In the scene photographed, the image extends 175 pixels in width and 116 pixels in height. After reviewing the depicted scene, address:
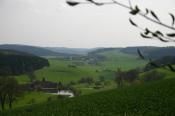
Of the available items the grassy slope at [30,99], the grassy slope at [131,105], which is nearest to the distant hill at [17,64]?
the grassy slope at [30,99]

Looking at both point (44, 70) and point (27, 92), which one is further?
point (44, 70)

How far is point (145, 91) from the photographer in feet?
169

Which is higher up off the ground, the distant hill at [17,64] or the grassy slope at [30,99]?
the distant hill at [17,64]

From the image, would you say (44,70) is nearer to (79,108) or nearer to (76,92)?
(76,92)

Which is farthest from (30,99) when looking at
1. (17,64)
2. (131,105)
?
(131,105)

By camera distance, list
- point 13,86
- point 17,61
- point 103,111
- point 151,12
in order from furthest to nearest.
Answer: point 17,61, point 13,86, point 103,111, point 151,12

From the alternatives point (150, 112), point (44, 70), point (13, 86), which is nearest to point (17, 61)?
point (44, 70)

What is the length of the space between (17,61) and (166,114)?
134735 mm

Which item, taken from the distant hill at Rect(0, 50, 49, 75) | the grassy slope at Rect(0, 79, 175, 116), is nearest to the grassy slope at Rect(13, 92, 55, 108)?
the distant hill at Rect(0, 50, 49, 75)

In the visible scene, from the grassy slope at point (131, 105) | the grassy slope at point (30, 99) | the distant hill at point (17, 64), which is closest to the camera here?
the grassy slope at point (131, 105)

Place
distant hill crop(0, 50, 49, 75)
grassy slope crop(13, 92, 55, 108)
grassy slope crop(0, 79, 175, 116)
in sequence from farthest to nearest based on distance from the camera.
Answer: distant hill crop(0, 50, 49, 75) < grassy slope crop(13, 92, 55, 108) < grassy slope crop(0, 79, 175, 116)

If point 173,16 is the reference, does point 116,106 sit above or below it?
below

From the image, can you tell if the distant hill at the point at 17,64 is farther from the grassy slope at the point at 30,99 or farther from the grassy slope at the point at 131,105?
the grassy slope at the point at 131,105

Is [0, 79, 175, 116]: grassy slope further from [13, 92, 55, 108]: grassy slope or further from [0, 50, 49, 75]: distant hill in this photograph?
[0, 50, 49, 75]: distant hill
